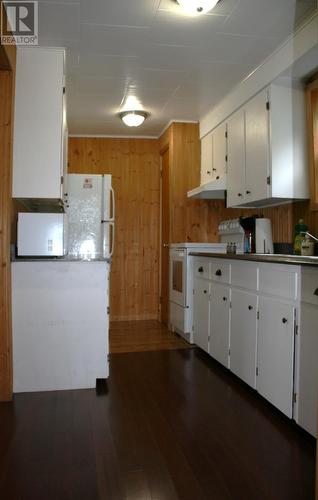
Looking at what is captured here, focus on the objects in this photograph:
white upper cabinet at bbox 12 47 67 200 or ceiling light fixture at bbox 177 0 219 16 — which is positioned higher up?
ceiling light fixture at bbox 177 0 219 16

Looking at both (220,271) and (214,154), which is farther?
(214,154)

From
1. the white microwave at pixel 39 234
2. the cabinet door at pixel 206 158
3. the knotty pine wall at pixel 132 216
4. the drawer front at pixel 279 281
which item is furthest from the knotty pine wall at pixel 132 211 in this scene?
the drawer front at pixel 279 281

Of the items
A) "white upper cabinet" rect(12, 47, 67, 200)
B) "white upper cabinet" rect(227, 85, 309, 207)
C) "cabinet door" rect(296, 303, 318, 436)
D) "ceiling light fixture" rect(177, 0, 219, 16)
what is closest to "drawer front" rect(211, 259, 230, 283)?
"white upper cabinet" rect(227, 85, 309, 207)

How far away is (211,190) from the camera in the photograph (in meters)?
4.16

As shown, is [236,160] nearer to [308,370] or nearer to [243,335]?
[243,335]

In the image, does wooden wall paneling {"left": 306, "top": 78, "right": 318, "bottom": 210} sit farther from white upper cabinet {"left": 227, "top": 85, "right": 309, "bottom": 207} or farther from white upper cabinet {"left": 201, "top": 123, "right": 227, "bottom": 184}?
white upper cabinet {"left": 201, "top": 123, "right": 227, "bottom": 184}

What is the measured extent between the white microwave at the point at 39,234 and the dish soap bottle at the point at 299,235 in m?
1.73

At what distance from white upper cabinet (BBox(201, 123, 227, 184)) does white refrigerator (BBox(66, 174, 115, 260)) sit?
1086mm

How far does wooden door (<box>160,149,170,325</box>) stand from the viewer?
5.16 meters

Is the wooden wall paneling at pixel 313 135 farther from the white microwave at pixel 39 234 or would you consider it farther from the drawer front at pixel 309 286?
the white microwave at pixel 39 234

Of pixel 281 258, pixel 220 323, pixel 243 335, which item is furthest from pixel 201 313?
pixel 281 258

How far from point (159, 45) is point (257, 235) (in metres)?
1.74

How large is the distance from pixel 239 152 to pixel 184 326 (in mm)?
1741

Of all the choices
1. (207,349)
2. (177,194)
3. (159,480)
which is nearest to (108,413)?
(159,480)
